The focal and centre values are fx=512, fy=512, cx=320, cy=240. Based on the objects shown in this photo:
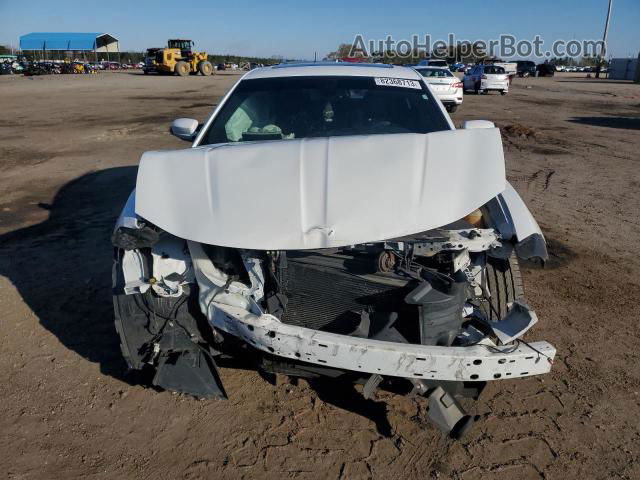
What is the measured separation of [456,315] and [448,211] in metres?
0.51

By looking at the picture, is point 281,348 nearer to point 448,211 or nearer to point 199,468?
point 199,468

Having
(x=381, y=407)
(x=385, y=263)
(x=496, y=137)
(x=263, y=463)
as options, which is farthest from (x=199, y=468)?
(x=496, y=137)

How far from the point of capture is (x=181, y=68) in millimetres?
41250

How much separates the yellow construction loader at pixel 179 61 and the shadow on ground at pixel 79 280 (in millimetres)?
37508

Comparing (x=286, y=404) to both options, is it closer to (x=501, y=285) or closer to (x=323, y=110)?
(x=501, y=285)

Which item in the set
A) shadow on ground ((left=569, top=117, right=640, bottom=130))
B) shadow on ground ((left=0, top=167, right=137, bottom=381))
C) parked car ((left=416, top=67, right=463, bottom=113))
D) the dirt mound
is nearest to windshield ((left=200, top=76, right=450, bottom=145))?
shadow on ground ((left=0, top=167, right=137, bottom=381))

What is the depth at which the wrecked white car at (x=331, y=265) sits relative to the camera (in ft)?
7.69

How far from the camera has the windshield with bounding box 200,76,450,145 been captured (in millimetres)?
3756

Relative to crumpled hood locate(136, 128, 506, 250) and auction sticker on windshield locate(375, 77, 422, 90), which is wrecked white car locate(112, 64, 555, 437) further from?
auction sticker on windshield locate(375, 77, 422, 90)

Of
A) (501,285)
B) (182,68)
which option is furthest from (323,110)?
(182,68)

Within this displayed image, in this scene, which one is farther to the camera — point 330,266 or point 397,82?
point 397,82

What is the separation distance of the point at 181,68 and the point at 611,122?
34.4m

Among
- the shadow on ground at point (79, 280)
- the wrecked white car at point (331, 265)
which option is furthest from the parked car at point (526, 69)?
the wrecked white car at point (331, 265)

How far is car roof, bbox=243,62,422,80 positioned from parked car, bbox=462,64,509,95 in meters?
22.1
